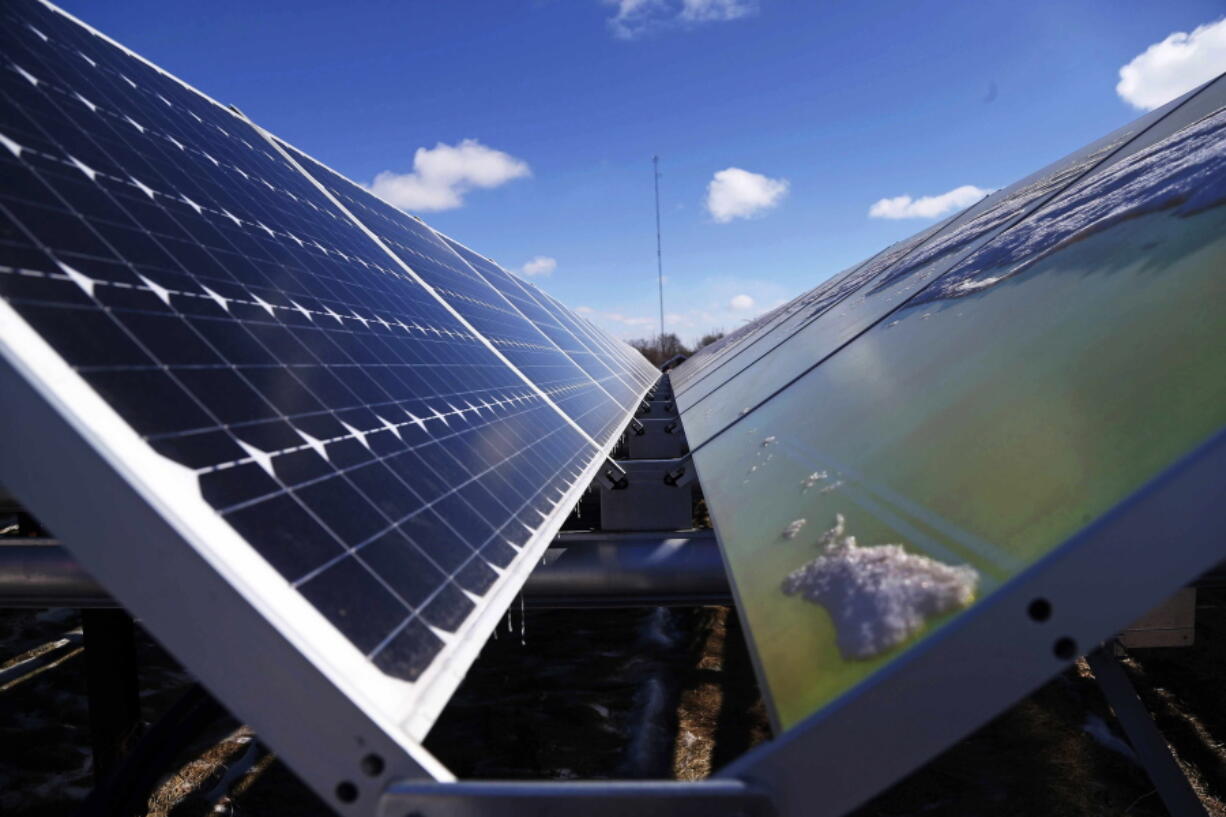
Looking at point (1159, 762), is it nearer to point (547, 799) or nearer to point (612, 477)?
point (547, 799)

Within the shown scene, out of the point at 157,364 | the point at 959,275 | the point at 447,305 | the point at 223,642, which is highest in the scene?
the point at 447,305

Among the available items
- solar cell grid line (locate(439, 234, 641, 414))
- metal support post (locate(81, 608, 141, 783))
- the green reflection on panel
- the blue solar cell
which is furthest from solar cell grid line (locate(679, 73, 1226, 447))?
metal support post (locate(81, 608, 141, 783))

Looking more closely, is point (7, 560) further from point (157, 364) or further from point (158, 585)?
point (158, 585)

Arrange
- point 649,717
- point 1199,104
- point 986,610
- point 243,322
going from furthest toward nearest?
1. point 649,717
2. point 1199,104
3. point 243,322
4. point 986,610

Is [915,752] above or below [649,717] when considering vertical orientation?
above

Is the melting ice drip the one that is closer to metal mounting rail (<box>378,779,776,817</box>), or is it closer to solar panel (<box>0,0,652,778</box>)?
metal mounting rail (<box>378,779,776,817</box>)

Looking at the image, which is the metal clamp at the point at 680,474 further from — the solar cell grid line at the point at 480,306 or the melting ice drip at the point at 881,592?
the melting ice drip at the point at 881,592

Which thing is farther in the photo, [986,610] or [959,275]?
[959,275]

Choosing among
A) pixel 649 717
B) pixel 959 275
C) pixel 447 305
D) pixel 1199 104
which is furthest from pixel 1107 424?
pixel 649 717

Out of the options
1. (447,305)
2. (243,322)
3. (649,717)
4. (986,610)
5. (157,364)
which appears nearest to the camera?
(986,610)
